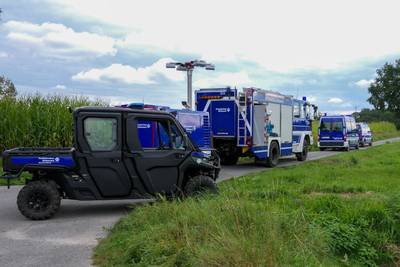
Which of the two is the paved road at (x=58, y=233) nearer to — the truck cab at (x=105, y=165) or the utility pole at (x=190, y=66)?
the truck cab at (x=105, y=165)

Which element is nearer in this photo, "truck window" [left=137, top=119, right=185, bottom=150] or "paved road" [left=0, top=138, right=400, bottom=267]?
"paved road" [left=0, top=138, right=400, bottom=267]

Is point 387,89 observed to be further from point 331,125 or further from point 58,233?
point 58,233

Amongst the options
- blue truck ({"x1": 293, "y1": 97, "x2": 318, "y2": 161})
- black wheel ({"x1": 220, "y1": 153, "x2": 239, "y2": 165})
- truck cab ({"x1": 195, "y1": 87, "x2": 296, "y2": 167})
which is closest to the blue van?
blue truck ({"x1": 293, "y1": 97, "x2": 318, "y2": 161})

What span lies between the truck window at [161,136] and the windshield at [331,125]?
23.8 metres

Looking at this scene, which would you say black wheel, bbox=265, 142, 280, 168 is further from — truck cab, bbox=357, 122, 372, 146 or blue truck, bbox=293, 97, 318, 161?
truck cab, bbox=357, 122, 372, 146

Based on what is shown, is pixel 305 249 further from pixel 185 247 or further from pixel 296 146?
pixel 296 146

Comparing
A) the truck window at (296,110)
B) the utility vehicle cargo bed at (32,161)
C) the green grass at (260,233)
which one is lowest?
the green grass at (260,233)

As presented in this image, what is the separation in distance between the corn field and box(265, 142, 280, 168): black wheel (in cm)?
812

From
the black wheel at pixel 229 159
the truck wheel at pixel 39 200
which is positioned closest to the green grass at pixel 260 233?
the truck wheel at pixel 39 200

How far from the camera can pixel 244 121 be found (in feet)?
60.3

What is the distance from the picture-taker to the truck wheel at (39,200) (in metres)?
8.98

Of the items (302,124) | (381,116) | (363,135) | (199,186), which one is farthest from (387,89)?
(199,186)

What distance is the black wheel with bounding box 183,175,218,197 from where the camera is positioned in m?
9.55

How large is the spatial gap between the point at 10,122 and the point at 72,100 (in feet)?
10.7
